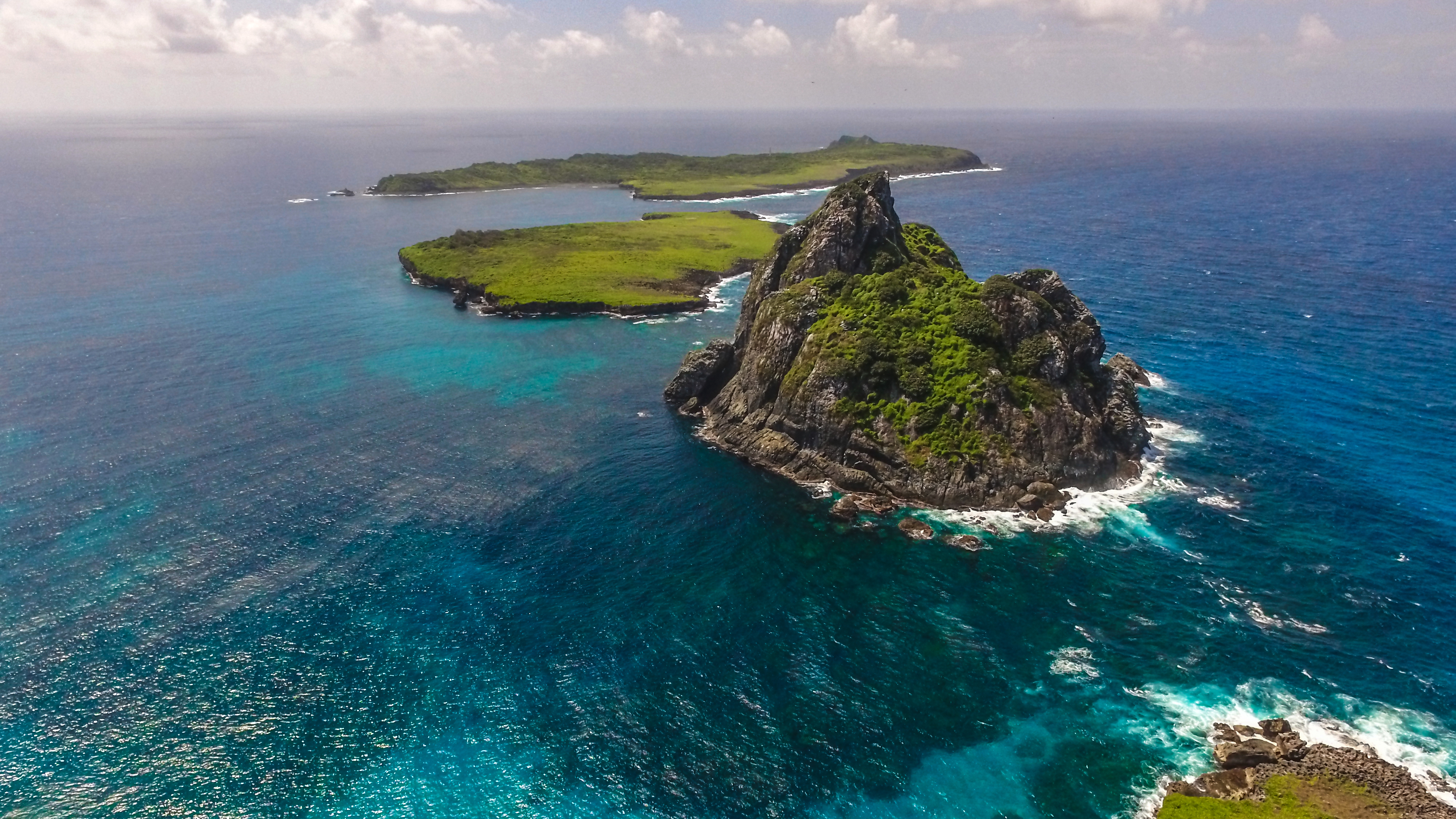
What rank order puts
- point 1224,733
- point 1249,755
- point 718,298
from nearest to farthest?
point 1249,755 < point 1224,733 < point 718,298

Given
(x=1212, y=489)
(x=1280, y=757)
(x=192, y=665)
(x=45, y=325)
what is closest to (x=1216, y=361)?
(x=1212, y=489)

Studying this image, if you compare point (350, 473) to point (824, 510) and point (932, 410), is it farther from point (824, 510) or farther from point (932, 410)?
point (932, 410)

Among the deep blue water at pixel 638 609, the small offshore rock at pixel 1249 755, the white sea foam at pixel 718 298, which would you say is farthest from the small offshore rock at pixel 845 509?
the white sea foam at pixel 718 298

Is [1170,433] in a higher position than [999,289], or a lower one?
lower

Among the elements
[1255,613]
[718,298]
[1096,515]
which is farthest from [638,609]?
[718,298]

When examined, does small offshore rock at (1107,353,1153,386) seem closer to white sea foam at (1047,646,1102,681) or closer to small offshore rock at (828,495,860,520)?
small offshore rock at (828,495,860,520)

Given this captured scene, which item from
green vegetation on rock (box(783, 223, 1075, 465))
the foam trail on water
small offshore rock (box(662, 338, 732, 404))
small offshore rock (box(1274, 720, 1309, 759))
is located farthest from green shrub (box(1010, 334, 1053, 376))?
small offshore rock (box(1274, 720, 1309, 759))

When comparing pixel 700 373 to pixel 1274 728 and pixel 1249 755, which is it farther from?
pixel 1249 755

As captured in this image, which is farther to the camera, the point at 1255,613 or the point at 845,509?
the point at 845,509
